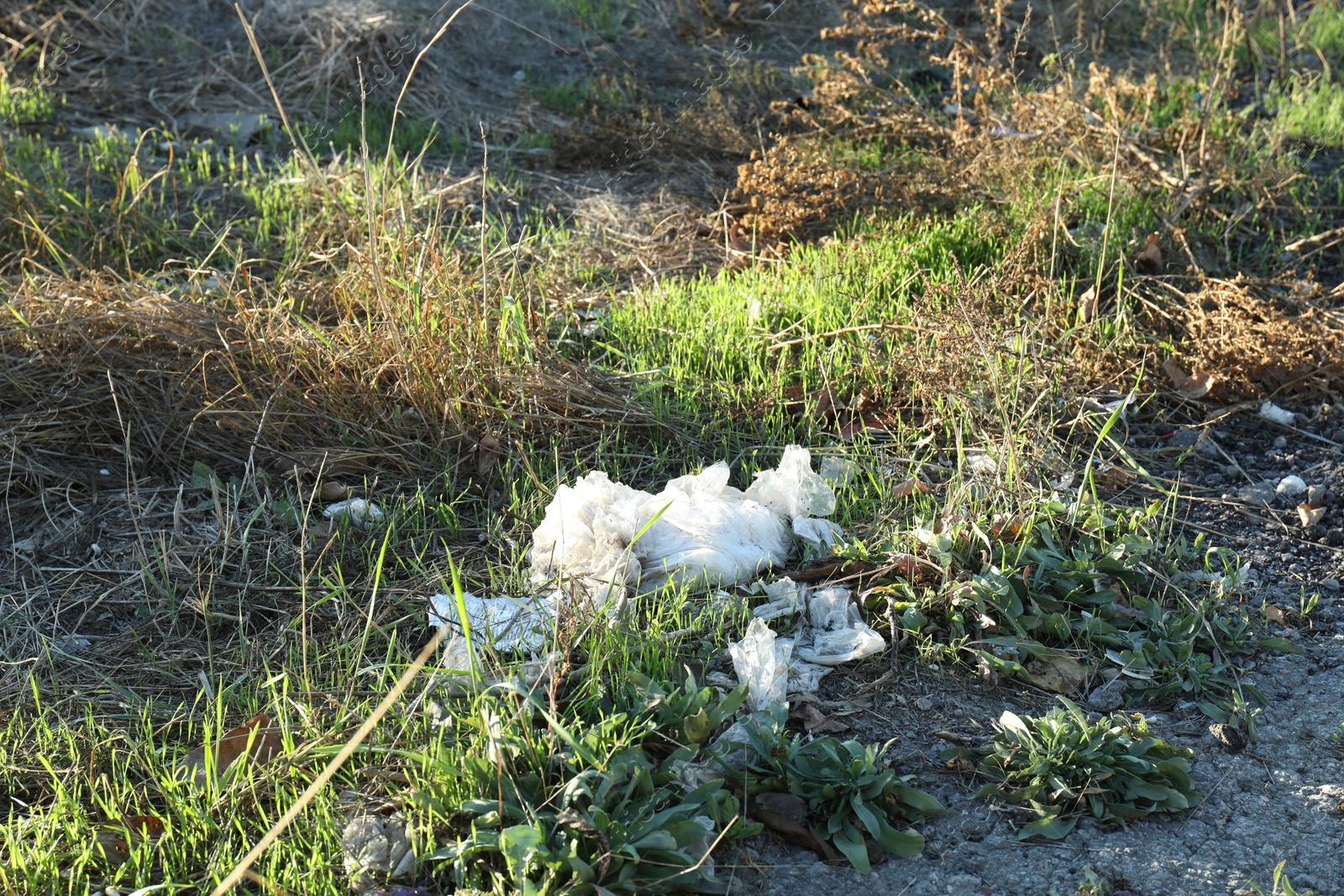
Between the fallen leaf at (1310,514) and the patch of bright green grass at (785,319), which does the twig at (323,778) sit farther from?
the fallen leaf at (1310,514)

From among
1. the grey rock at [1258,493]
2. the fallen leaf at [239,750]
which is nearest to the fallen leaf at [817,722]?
the fallen leaf at [239,750]

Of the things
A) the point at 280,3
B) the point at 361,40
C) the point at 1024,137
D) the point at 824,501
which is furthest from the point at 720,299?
the point at 280,3

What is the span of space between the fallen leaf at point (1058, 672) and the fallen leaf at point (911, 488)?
0.62m

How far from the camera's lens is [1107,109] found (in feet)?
15.5

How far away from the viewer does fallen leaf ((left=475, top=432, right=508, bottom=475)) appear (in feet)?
10.1

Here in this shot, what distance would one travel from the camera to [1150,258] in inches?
158

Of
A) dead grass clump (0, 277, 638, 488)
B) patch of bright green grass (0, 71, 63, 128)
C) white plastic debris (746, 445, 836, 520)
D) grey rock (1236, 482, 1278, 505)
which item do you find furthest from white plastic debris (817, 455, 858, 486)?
patch of bright green grass (0, 71, 63, 128)

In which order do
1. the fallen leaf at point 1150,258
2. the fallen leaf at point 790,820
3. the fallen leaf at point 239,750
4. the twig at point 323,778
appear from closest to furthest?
the twig at point 323,778, the fallen leaf at point 790,820, the fallen leaf at point 239,750, the fallen leaf at point 1150,258

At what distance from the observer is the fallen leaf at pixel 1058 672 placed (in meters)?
2.35

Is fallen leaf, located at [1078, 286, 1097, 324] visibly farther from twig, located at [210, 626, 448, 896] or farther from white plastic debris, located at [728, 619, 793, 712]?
twig, located at [210, 626, 448, 896]

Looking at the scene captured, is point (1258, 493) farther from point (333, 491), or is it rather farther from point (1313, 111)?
point (1313, 111)

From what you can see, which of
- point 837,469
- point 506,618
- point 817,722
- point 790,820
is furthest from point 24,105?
point 790,820

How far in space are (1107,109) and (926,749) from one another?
140 inches

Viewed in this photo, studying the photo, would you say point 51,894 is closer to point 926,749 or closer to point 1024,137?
point 926,749
